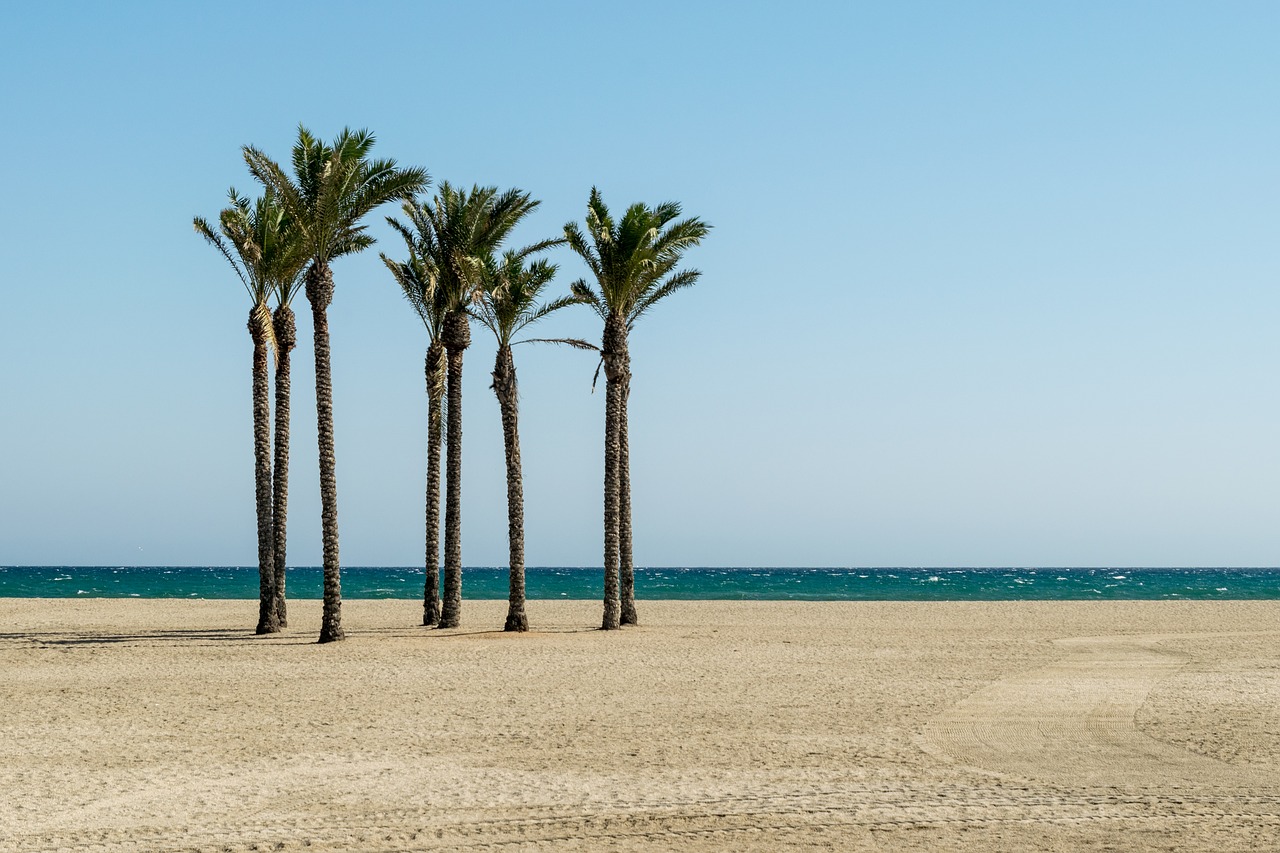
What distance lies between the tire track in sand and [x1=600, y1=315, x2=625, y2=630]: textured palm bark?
11491 millimetres

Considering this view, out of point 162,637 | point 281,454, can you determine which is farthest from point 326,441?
point 162,637

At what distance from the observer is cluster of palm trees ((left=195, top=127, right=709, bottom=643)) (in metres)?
25.3

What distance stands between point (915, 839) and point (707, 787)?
2.20 m

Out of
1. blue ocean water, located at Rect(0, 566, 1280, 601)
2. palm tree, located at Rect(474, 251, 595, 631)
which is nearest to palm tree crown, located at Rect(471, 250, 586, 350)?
palm tree, located at Rect(474, 251, 595, 631)

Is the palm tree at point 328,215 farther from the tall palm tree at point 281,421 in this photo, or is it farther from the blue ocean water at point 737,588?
the blue ocean water at point 737,588

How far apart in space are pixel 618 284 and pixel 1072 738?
58.3 ft

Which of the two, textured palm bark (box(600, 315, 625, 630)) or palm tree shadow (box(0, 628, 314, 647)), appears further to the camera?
textured palm bark (box(600, 315, 625, 630))

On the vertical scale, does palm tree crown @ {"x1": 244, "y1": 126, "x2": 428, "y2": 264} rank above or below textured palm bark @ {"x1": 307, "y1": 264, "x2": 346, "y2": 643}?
above

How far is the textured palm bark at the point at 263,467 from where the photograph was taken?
27.8 meters

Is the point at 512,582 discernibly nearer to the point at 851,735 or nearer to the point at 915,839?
the point at 851,735

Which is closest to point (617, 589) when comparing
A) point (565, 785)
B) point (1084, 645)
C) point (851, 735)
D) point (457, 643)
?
point (457, 643)

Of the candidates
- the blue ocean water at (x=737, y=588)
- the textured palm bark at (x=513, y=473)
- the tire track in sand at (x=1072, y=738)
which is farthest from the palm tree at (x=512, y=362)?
the blue ocean water at (x=737, y=588)

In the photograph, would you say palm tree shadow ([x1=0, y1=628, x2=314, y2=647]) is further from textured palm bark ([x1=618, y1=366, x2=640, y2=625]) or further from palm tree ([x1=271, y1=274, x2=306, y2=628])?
textured palm bark ([x1=618, y1=366, x2=640, y2=625])

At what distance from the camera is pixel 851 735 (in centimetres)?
1314
